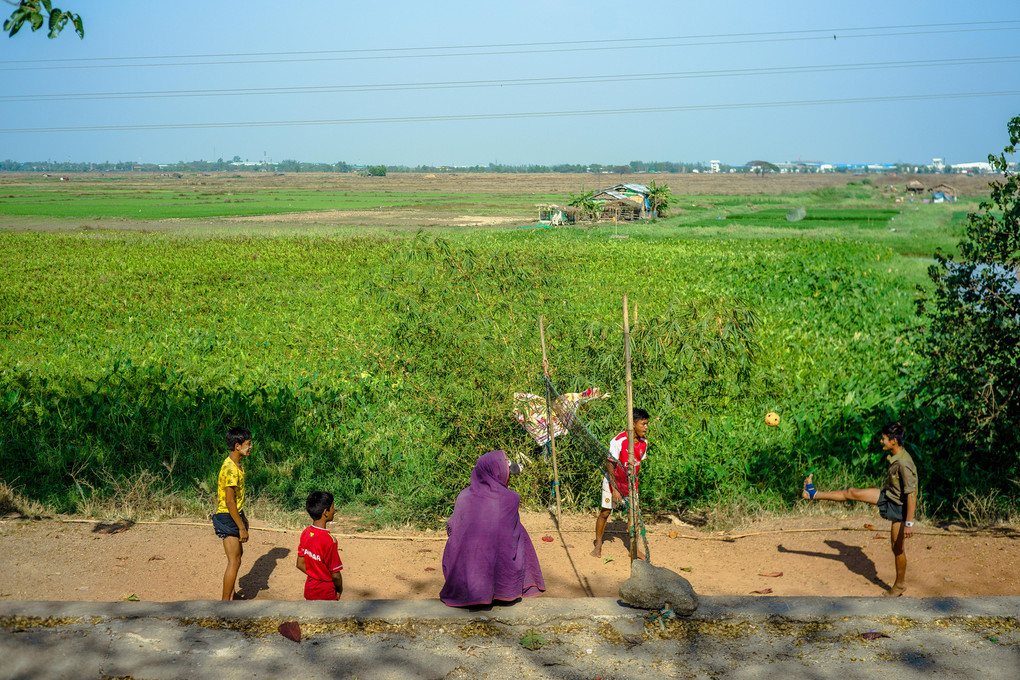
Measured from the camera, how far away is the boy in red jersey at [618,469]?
6004 millimetres

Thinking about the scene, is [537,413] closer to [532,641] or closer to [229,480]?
[229,480]

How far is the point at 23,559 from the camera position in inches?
230

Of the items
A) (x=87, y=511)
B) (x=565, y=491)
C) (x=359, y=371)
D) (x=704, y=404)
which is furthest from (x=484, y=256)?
(x=87, y=511)

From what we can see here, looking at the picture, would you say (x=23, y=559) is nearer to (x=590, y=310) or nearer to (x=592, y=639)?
(x=592, y=639)

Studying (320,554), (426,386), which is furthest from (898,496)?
(426,386)

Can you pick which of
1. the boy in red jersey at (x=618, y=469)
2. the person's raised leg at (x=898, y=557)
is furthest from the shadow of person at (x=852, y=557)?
the boy in red jersey at (x=618, y=469)

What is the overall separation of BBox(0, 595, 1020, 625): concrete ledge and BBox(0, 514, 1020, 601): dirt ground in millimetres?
822

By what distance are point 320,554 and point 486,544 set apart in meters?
0.99

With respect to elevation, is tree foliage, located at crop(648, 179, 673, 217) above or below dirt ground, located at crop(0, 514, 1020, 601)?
above

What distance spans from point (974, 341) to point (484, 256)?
7128 mm

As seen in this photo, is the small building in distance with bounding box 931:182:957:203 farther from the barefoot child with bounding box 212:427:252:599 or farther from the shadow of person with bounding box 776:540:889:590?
the barefoot child with bounding box 212:427:252:599

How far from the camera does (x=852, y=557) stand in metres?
6.05

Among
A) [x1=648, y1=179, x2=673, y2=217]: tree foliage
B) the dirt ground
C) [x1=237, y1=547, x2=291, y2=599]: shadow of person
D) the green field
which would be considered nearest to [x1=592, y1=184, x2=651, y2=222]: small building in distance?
[x1=648, y1=179, x2=673, y2=217]: tree foliage

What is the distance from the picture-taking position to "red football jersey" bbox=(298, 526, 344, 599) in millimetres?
4695
